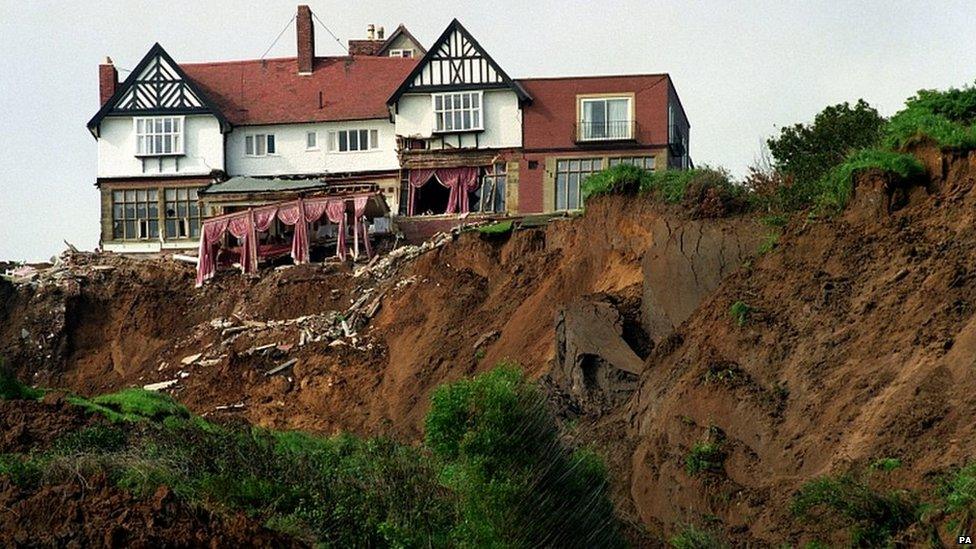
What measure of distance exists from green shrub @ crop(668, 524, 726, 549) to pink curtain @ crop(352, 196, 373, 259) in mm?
35009

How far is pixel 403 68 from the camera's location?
259 feet

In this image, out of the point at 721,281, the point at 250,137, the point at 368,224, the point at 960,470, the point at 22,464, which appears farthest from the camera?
the point at 250,137

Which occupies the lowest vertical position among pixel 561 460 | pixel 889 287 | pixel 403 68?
pixel 561 460

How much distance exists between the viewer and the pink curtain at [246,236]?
7144cm

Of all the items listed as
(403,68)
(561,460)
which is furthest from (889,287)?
(403,68)

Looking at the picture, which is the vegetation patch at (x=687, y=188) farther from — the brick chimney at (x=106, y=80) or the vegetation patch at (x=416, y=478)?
the brick chimney at (x=106, y=80)

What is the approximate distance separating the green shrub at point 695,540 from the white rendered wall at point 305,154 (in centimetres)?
4187

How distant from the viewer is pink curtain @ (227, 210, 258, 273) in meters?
71.4

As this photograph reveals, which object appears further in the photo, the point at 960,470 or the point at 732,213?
the point at 732,213

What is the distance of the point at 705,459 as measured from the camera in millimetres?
40344

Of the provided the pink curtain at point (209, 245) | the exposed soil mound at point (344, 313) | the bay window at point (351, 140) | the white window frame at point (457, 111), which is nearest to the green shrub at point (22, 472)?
the exposed soil mound at point (344, 313)

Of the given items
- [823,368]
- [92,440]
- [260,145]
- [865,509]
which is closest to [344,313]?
[260,145]

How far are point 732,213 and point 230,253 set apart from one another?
26762 mm

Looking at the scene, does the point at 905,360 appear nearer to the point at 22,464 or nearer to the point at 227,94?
the point at 22,464
